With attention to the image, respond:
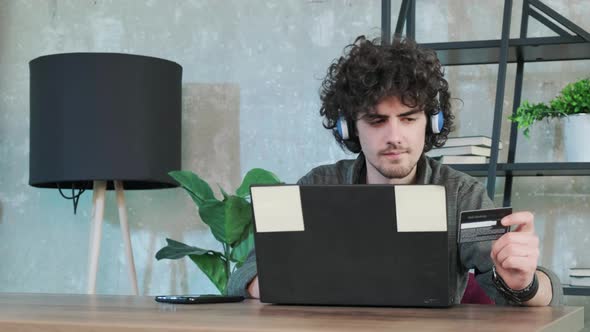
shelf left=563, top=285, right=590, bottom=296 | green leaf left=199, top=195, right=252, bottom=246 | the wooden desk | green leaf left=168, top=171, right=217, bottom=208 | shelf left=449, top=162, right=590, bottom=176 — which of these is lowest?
shelf left=563, top=285, right=590, bottom=296

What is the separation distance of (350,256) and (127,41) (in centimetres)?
265

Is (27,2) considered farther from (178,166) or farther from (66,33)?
(178,166)

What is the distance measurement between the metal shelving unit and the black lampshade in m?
0.89

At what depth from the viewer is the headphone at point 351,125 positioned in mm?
1890

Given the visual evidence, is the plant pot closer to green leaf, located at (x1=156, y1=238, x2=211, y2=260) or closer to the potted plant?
the potted plant

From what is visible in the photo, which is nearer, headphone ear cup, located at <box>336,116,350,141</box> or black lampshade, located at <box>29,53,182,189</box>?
headphone ear cup, located at <box>336,116,350,141</box>

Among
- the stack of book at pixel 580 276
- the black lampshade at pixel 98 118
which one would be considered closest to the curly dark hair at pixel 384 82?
the stack of book at pixel 580 276

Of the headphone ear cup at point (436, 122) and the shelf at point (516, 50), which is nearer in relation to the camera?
the headphone ear cup at point (436, 122)

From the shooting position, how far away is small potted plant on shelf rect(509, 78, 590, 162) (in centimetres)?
292

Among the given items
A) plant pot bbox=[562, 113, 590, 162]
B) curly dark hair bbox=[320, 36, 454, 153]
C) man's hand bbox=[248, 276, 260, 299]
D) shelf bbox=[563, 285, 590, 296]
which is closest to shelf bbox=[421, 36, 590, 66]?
plant pot bbox=[562, 113, 590, 162]

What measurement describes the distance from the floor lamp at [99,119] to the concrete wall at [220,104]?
18.4 inches

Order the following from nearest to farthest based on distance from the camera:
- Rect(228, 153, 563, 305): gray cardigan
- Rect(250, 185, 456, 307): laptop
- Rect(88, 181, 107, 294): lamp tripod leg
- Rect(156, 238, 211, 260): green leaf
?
Rect(250, 185, 456, 307): laptop < Rect(228, 153, 563, 305): gray cardigan < Rect(156, 238, 211, 260): green leaf < Rect(88, 181, 107, 294): lamp tripod leg

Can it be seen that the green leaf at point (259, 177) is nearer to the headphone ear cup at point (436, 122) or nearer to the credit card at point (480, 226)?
the headphone ear cup at point (436, 122)

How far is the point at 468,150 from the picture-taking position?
297 cm
